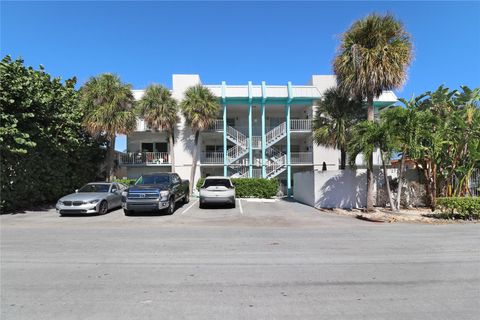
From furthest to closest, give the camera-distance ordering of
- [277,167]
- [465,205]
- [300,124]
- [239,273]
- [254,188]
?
[300,124] → [277,167] → [254,188] → [465,205] → [239,273]

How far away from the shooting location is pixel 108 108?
22.6 metres

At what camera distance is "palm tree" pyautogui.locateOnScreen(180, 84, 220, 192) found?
84.0ft

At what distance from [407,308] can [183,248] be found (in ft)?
16.1

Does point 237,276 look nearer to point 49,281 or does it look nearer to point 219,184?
point 49,281

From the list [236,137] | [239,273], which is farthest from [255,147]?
[239,273]

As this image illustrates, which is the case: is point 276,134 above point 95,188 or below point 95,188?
above

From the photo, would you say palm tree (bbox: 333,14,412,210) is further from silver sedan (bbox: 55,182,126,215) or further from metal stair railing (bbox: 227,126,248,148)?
metal stair railing (bbox: 227,126,248,148)

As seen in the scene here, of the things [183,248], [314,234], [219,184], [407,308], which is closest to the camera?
[407,308]

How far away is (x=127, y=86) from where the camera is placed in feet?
80.2

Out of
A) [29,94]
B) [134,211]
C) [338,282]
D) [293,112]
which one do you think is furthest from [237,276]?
[293,112]

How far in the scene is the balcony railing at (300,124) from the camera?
29812 mm

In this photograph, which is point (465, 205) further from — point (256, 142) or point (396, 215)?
point (256, 142)

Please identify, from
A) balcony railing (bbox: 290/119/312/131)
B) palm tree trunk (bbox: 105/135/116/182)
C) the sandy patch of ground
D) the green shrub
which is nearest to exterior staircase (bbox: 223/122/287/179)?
balcony railing (bbox: 290/119/312/131)

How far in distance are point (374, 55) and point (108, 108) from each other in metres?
16.3
